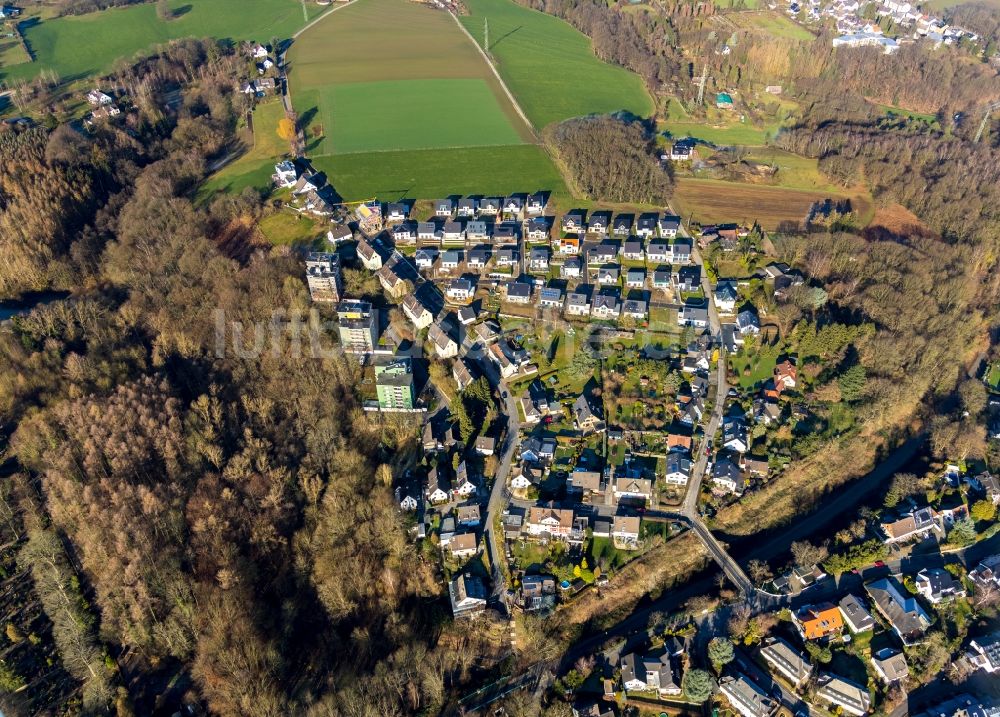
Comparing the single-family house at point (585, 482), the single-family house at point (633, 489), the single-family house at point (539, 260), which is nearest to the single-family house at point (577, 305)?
the single-family house at point (539, 260)

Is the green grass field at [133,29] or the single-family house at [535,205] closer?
the single-family house at [535,205]

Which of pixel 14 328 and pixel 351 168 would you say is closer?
pixel 14 328

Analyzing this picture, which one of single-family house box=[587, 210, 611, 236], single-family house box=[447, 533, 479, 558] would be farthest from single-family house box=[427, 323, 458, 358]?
single-family house box=[587, 210, 611, 236]

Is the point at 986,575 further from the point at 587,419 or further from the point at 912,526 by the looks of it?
the point at 587,419

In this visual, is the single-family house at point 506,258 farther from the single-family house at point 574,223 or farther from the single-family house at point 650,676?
the single-family house at point 650,676

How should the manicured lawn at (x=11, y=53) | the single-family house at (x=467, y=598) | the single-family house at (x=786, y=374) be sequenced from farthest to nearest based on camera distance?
the manicured lawn at (x=11, y=53)
the single-family house at (x=786, y=374)
the single-family house at (x=467, y=598)

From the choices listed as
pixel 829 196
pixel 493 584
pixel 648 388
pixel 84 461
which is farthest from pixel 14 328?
pixel 829 196

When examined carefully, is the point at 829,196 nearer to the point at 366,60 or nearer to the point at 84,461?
the point at 366,60
